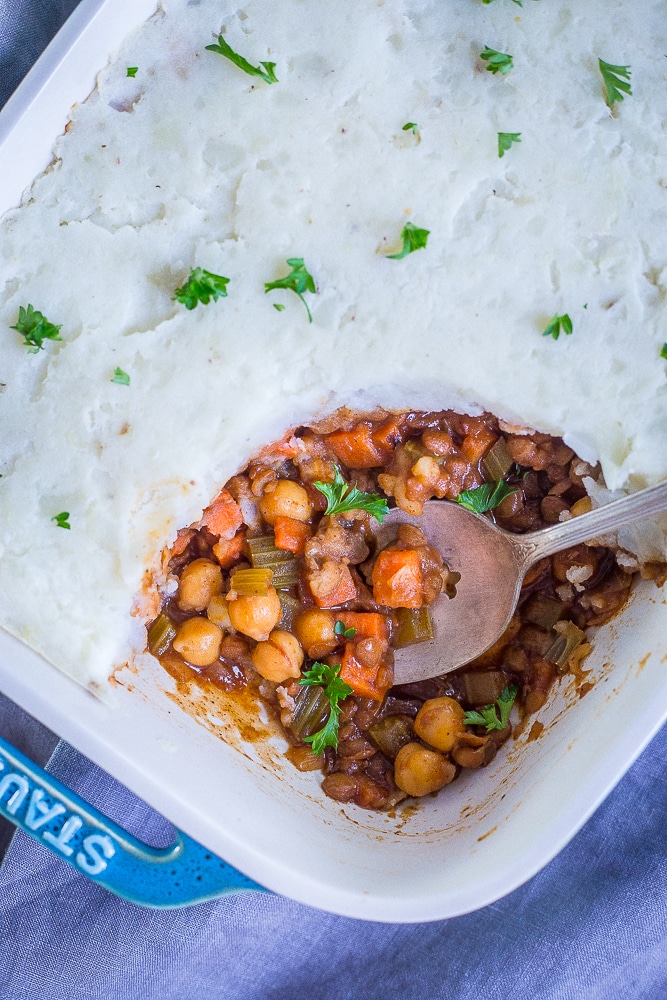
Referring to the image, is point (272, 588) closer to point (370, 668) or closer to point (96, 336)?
point (370, 668)

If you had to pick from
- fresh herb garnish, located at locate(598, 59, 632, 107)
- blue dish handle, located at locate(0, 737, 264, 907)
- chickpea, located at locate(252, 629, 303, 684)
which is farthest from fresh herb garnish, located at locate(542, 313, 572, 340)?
blue dish handle, located at locate(0, 737, 264, 907)

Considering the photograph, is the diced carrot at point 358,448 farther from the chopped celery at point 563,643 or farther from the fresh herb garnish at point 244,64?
the fresh herb garnish at point 244,64

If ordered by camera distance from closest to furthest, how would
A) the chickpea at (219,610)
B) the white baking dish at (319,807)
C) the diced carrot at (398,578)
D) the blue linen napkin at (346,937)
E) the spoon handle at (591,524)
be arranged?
the white baking dish at (319,807)
the spoon handle at (591,524)
the diced carrot at (398,578)
the chickpea at (219,610)
the blue linen napkin at (346,937)

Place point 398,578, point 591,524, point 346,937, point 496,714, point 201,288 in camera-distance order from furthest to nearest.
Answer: point 346,937
point 496,714
point 398,578
point 591,524
point 201,288

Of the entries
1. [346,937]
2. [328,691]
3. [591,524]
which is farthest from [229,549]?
[346,937]

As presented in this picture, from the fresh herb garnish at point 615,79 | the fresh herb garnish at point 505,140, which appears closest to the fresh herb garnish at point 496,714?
the fresh herb garnish at point 505,140

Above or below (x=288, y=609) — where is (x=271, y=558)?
above

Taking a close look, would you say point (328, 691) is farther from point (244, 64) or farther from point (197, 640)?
point (244, 64)
